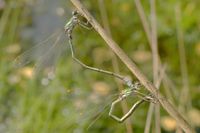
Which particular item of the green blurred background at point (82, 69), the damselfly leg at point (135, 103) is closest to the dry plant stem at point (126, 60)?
the damselfly leg at point (135, 103)

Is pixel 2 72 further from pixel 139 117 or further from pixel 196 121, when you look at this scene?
pixel 196 121

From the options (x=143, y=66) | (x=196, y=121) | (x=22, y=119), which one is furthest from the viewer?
(x=143, y=66)

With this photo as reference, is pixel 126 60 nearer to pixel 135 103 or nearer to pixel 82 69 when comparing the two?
pixel 135 103

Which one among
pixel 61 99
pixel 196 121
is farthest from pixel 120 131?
pixel 196 121

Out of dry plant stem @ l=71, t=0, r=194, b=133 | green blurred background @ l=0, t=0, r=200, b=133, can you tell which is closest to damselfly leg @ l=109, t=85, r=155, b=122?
dry plant stem @ l=71, t=0, r=194, b=133

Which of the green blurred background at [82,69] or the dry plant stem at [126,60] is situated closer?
the dry plant stem at [126,60]

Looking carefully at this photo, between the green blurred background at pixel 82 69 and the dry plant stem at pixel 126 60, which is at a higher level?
the green blurred background at pixel 82 69

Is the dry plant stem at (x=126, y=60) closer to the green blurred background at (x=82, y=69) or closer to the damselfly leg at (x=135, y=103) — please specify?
the damselfly leg at (x=135, y=103)

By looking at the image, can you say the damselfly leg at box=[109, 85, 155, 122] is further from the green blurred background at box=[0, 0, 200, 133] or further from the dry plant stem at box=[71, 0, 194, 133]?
the green blurred background at box=[0, 0, 200, 133]

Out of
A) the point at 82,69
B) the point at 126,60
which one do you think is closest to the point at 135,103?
the point at 126,60
